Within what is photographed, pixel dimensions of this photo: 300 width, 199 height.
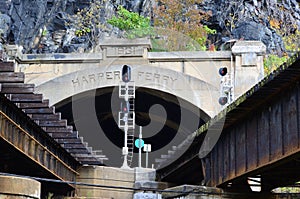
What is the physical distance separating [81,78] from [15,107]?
22.7 meters

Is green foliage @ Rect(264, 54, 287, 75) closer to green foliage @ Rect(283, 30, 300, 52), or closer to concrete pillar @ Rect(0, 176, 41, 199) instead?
green foliage @ Rect(283, 30, 300, 52)

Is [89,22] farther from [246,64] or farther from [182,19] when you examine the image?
[246,64]

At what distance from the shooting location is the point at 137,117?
58.8m

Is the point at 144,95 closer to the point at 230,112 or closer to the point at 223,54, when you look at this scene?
the point at 223,54

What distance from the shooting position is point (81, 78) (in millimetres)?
46594

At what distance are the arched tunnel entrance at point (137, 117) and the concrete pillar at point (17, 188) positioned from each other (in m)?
30.0

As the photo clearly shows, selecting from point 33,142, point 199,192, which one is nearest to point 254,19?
point 33,142

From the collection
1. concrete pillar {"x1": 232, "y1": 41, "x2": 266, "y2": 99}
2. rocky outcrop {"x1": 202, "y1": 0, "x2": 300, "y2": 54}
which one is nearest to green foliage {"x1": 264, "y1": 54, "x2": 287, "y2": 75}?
rocky outcrop {"x1": 202, "y1": 0, "x2": 300, "y2": 54}

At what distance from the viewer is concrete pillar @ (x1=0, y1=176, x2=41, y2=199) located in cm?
1631

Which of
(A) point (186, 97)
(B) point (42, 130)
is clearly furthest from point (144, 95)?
(B) point (42, 130)

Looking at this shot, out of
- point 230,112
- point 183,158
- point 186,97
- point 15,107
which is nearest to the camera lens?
point 230,112

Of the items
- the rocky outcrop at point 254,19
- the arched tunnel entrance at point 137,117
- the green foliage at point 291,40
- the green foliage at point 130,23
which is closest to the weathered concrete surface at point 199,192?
the arched tunnel entrance at point 137,117

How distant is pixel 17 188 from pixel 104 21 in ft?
187

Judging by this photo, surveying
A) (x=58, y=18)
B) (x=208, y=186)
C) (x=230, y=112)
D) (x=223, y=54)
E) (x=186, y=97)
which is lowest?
(x=208, y=186)
